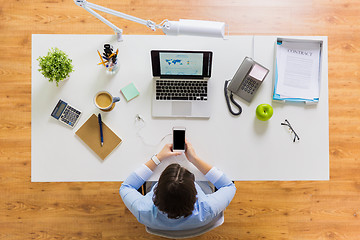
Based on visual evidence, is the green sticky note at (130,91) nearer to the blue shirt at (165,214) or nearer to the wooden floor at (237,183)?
the blue shirt at (165,214)

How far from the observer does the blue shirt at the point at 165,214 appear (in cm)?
115

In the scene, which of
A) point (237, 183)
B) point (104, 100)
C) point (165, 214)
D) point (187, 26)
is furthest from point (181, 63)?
point (237, 183)

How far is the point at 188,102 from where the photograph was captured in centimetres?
134

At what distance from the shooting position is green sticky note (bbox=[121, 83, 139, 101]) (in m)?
1.35

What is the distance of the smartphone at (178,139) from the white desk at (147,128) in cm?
5

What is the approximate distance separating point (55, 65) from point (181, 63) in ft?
1.84

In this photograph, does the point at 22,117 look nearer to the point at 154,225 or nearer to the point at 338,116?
the point at 154,225

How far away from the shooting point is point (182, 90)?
4.40ft

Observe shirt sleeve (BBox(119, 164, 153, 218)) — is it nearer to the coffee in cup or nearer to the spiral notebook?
the spiral notebook

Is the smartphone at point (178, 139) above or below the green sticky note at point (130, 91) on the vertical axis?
below

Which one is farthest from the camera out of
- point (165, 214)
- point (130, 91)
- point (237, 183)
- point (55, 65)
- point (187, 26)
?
point (237, 183)

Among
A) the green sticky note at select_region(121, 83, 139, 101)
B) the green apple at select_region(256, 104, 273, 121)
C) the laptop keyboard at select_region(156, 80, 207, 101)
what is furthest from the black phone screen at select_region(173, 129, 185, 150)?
the green apple at select_region(256, 104, 273, 121)

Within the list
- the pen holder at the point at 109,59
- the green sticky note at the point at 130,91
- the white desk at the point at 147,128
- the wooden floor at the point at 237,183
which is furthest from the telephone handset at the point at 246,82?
the wooden floor at the point at 237,183

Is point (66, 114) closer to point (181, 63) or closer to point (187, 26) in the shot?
point (181, 63)
